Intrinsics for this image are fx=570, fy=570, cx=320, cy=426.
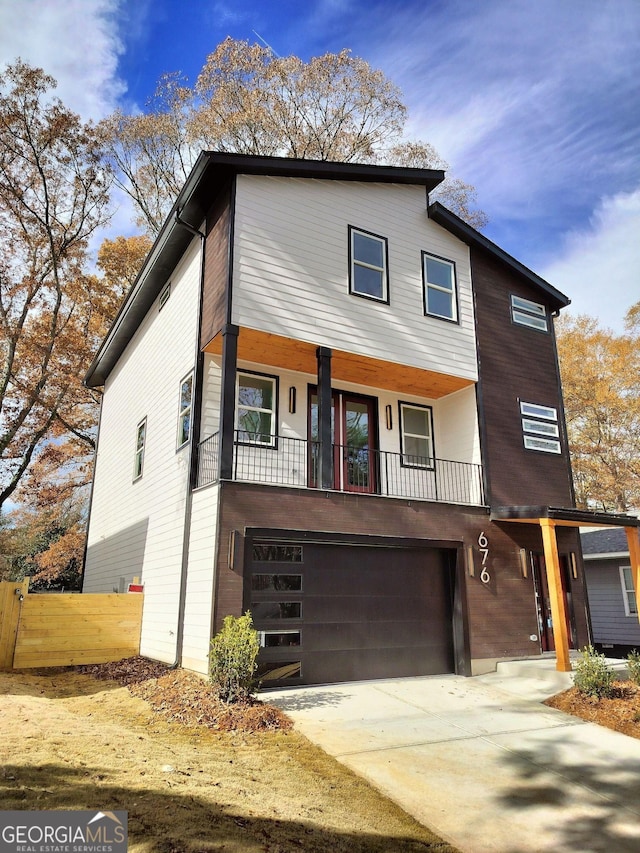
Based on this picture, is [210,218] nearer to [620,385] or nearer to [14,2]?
[14,2]

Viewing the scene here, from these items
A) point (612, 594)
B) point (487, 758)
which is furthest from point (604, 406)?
point (487, 758)

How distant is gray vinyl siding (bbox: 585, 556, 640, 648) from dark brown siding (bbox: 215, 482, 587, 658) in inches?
182

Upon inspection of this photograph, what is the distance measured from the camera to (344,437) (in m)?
12.0

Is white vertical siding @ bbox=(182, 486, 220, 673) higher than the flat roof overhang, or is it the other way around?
the flat roof overhang

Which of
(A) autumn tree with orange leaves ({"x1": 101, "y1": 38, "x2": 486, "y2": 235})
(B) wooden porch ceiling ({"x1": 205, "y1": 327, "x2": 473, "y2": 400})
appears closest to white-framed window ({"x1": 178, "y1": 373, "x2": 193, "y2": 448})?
(B) wooden porch ceiling ({"x1": 205, "y1": 327, "x2": 473, "y2": 400})

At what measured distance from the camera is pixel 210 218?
1095 cm

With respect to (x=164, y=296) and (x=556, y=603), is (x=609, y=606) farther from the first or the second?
(x=164, y=296)

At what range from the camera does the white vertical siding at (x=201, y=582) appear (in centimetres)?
823

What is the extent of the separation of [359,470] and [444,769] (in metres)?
6.98

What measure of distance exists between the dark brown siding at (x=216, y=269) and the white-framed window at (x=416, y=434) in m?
4.83

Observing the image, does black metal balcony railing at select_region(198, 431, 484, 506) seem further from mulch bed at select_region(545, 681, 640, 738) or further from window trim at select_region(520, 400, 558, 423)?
mulch bed at select_region(545, 681, 640, 738)

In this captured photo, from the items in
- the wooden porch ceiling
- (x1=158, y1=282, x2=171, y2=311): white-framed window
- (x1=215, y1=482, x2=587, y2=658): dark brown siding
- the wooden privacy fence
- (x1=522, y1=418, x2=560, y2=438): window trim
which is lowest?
the wooden privacy fence

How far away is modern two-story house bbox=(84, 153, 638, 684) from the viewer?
908 centimetres

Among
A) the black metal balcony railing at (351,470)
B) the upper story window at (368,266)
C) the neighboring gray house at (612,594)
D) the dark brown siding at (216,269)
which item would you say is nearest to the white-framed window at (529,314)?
the upper story window at (368,266)
